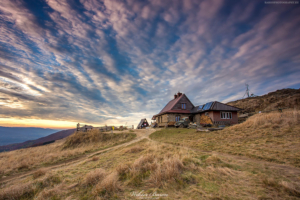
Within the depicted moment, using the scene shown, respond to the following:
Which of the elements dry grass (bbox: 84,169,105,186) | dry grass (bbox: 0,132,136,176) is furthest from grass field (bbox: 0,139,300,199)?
dry grass (bbox: 0,132,136,176)

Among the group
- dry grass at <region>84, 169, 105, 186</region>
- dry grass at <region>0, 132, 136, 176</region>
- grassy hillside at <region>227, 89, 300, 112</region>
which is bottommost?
dry grass at <region>0, 132, 136, 176</region>

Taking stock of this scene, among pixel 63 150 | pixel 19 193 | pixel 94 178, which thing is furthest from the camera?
pixel 63 150

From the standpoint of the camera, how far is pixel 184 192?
163 inches

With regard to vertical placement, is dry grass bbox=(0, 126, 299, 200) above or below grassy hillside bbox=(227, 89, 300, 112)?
below

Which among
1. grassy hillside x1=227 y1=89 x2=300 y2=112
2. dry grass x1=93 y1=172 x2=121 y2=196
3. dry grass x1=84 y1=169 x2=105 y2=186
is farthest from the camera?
grassy hillside x1=227 y1=89 x2=300 y2=112

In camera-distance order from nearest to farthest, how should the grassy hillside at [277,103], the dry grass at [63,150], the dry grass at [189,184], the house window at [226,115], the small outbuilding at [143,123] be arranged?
the dry grass at [189,184] → the dry grass at [63,150] → the house window at [226,115] → the grassy hillside at [277,103] → the small outbuilding at [143,123]

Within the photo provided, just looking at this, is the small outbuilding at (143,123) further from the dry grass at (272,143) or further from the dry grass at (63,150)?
the dry grass at (272,143)

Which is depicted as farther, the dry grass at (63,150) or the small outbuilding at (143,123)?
the small outbuilding at (143,123)

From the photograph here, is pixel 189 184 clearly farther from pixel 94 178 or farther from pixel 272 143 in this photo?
pixel 272 143

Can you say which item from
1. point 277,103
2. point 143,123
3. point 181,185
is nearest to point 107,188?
point 181,185

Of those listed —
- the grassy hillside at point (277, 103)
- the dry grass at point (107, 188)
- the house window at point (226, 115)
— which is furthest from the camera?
the grassy hillside at point (277, 103)

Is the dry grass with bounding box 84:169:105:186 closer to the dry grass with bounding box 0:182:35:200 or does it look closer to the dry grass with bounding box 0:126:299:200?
the dry grass with bounding box 0:126:299:200

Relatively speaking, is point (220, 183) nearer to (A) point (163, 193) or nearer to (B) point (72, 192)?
(A) point (163, 193)

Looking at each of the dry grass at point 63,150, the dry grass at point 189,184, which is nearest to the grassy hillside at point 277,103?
the dry grass at point 189,184
